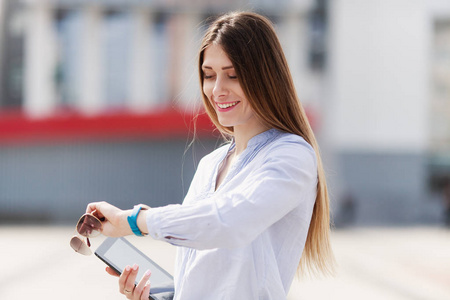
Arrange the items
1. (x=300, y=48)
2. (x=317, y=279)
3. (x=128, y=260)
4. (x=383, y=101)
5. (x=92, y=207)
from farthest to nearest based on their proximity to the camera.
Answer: (x=300, y=48), (x=383, y=101), (x=317, y=279), (x=128, y=260), (x=92, y=207)

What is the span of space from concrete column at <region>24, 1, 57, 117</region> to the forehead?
71.6 feet

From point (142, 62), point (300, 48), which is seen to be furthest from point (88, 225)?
point (300, 48)

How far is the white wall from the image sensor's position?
21.8 metres

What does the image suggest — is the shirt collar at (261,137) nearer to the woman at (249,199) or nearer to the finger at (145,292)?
the woman at (249,199)

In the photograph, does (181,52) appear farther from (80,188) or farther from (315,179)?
(315,179)

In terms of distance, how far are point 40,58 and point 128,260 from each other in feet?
73.7

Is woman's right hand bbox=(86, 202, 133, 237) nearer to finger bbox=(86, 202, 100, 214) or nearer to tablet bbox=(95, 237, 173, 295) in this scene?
finger bbox=(86, 202, 100, 214)

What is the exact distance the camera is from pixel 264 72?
135cm

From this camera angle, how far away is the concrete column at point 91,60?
22156 mm

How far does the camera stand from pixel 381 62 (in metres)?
22.0

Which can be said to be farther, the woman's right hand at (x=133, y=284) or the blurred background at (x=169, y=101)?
the blurred background at (x=169, y=101)

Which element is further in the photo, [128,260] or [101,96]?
[101,96]

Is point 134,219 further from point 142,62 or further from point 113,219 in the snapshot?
point 142,62

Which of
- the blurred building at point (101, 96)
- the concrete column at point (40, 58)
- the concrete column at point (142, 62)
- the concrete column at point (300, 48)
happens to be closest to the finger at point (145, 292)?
the blurred building at point (101, 96)
